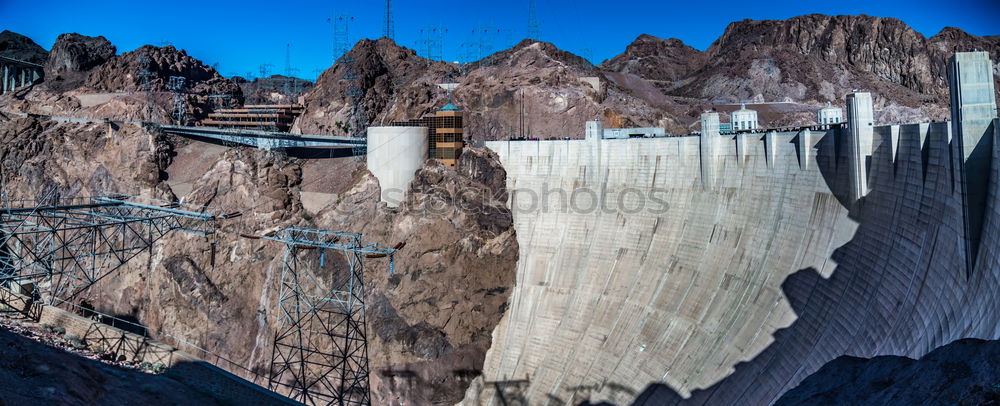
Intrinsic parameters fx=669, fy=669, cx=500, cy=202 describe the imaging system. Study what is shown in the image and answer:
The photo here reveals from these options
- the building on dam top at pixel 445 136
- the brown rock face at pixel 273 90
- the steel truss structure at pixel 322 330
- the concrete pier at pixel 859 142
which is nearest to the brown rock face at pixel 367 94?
the building on dam top at pixel 445 136

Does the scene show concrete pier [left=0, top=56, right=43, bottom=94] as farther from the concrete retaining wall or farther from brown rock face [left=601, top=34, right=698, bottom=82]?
brown rock face [left=601, top=34, right=698, bottom=82]

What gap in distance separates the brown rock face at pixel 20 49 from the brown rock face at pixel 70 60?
17.9m

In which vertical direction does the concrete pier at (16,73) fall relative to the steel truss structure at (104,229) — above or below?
above

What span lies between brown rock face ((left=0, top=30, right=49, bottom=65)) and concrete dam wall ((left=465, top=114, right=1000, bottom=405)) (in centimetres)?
8625

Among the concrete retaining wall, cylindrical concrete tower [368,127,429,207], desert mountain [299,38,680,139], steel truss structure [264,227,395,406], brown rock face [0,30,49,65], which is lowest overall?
steel truss structure [264,227,395,406]

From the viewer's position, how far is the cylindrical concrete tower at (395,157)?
1989 inches

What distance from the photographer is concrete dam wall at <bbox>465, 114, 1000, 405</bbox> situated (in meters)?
22.8

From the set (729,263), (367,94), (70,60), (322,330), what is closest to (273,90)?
(70,60)

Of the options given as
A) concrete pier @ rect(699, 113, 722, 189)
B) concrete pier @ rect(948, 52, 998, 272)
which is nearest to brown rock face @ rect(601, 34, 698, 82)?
concrete pier @ rect(699, 113, 722, 189)

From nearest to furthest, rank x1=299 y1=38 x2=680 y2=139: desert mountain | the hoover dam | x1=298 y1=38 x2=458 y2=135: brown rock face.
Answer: the hoover dam
x1=299 y1=38 x2=680 y2=139: desert mountain
x1=298 y1=38 x2=458 y2=135: brown rock face

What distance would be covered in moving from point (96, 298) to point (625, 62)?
275ft

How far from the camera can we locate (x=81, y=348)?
A: 990 inches

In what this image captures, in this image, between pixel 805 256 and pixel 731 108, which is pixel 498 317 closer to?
pixel 805 256

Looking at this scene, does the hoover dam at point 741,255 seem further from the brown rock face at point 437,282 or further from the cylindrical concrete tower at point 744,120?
the cylindrical concrete tower at point 744,120
